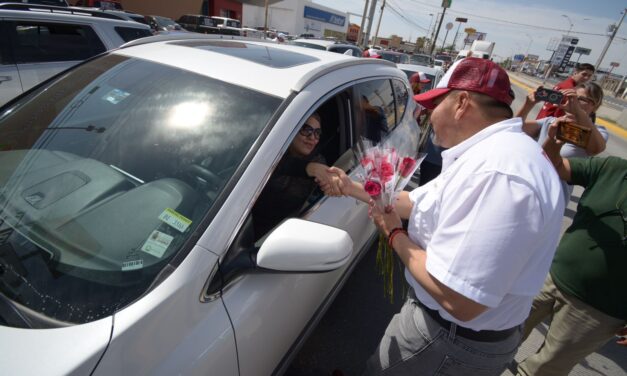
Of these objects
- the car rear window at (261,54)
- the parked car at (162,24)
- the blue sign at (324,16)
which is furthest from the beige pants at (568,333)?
the blue sign at (324,16)

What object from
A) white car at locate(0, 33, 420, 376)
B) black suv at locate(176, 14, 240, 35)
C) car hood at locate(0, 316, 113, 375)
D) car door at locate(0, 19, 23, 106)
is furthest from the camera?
black suv at locate(176, 14, 240, 35)

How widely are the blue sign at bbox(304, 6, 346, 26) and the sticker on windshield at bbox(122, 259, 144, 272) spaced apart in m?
59.9

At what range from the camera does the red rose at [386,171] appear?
4.85ft

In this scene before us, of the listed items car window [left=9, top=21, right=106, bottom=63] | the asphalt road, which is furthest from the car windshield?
car window [left=9, top=21, right=106, bottom=63]

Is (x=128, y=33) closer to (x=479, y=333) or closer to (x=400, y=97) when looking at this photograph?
(x=400, y=97)

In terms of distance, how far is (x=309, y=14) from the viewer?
5400cm

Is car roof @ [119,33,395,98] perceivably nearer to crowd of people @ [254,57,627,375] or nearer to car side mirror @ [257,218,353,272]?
crowd of people @ [254,57,627,375]

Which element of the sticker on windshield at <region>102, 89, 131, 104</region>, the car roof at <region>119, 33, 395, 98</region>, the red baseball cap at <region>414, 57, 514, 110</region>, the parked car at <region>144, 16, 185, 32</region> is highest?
the red baseball cap at <region>414, 57, 514, 110</region>

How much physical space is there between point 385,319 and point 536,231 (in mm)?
1970

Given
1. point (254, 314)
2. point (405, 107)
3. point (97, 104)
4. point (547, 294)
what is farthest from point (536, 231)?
point (405, 107)

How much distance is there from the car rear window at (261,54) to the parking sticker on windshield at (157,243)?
1002mm

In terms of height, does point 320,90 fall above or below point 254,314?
above

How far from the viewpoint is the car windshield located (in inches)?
39.2

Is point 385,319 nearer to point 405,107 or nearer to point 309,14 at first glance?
point 405,107
